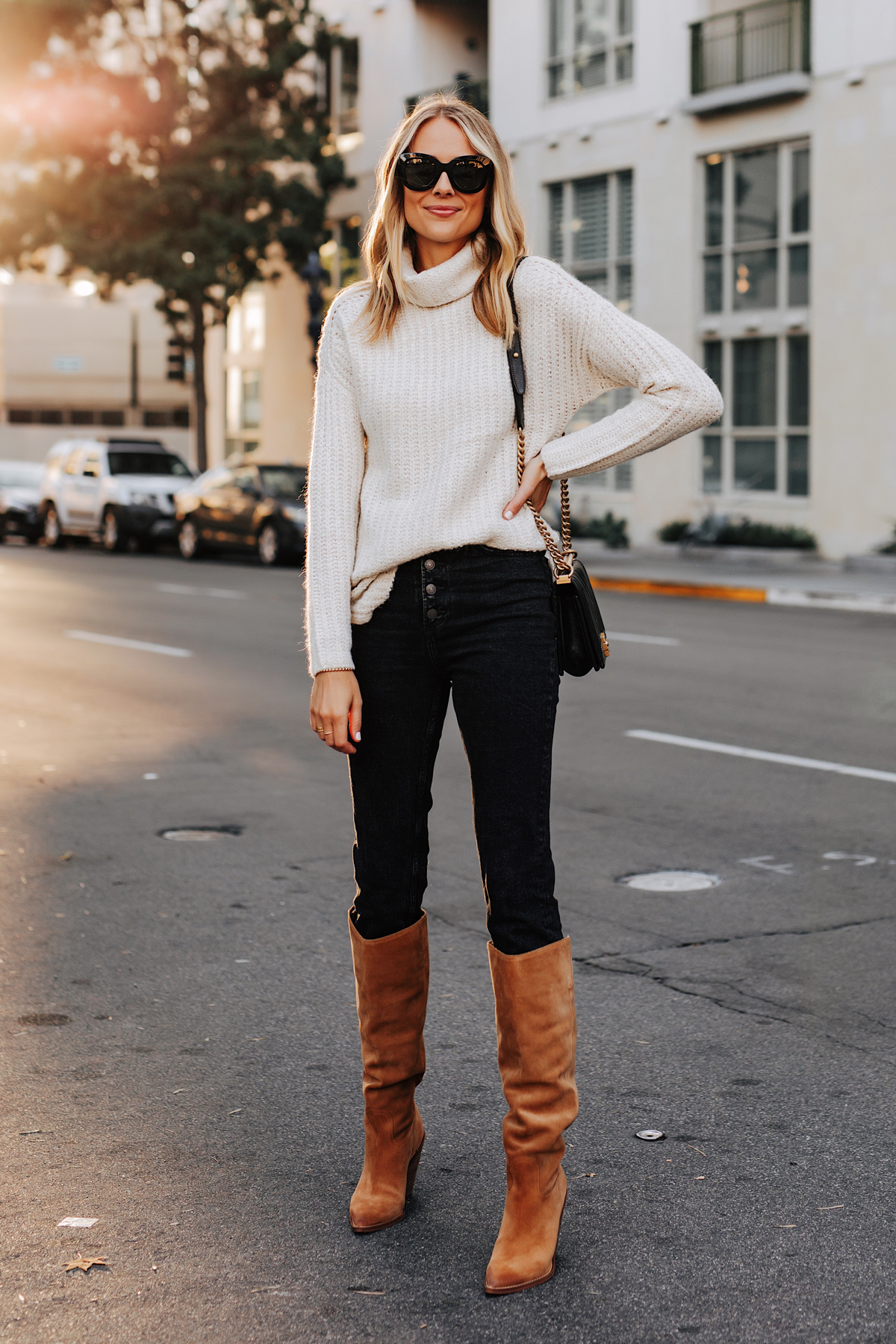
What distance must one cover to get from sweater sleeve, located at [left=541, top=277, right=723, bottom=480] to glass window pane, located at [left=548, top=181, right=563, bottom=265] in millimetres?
25523

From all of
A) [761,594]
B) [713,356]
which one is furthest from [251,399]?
[761,594]

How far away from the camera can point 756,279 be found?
24531 millimetres

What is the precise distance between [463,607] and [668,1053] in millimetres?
1669

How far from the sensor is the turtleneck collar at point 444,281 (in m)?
3.10

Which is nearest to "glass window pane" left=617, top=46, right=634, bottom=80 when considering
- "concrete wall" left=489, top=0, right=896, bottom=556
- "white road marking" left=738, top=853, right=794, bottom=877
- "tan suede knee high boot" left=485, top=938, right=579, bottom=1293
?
"concrete wall" left=489, top=0, right=896, bottom=556

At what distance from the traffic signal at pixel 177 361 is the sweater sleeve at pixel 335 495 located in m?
29.5

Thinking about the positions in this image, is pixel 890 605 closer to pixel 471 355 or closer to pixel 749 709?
pixel 749 709

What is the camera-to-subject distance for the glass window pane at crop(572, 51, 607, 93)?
26844 millimetres

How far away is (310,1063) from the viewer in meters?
4.17

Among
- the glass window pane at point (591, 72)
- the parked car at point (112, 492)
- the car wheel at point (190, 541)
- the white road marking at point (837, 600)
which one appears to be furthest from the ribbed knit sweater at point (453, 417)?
the glass window pane at point (591, 72)

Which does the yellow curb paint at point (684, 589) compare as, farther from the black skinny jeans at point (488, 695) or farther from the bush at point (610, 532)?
the black skinny jeans at point (488, 695)

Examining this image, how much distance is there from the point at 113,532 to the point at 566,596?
2524 centimetres

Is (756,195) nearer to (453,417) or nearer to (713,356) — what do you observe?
(713,356)

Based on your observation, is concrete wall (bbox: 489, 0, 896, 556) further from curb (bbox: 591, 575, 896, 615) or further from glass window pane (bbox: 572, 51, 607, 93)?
curb (bbox: 591, 575, 896, 615)
